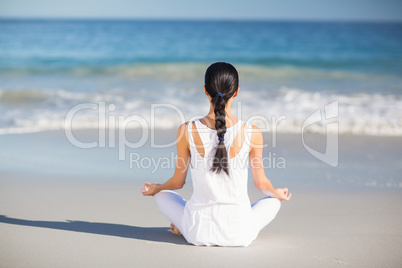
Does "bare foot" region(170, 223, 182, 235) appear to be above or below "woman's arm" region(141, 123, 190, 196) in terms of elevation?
below

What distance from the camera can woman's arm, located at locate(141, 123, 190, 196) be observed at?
319 centimetres

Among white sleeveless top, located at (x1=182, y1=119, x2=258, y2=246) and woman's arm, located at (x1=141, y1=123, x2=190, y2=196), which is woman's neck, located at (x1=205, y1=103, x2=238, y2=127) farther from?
woman's arm, located at (x1=141, y1=123, x2=190, y2=196)

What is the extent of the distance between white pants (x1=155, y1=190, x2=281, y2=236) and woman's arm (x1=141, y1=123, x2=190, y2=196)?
62 millimetres

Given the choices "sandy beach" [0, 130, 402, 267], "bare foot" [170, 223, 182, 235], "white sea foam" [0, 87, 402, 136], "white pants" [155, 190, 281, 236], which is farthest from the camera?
"white sea foam" [0, 87, 402, 136]

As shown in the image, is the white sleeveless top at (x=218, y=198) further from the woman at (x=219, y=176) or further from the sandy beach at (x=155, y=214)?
the sandy beach at (x=155, y=214)

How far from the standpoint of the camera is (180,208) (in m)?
3.32

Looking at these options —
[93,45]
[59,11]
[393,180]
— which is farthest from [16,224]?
[59,11]

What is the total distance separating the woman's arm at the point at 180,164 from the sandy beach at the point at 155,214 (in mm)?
377

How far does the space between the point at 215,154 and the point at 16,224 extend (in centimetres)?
179

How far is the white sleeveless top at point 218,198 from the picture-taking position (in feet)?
10.4

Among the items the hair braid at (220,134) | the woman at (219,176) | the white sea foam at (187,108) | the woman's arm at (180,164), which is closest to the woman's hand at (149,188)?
the woman's arm at (180,164)

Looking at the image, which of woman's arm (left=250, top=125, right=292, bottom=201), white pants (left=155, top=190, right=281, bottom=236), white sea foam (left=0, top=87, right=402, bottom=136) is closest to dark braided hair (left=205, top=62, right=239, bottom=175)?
woman's arm (left=250, top=125, right=292, bottom=201)

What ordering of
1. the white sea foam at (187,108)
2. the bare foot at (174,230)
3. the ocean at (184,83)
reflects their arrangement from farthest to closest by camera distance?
the ocean at (184,83), the white sea foam at (187,108), the bare foot at (174,230)

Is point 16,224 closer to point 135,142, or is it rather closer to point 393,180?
point 135,142
